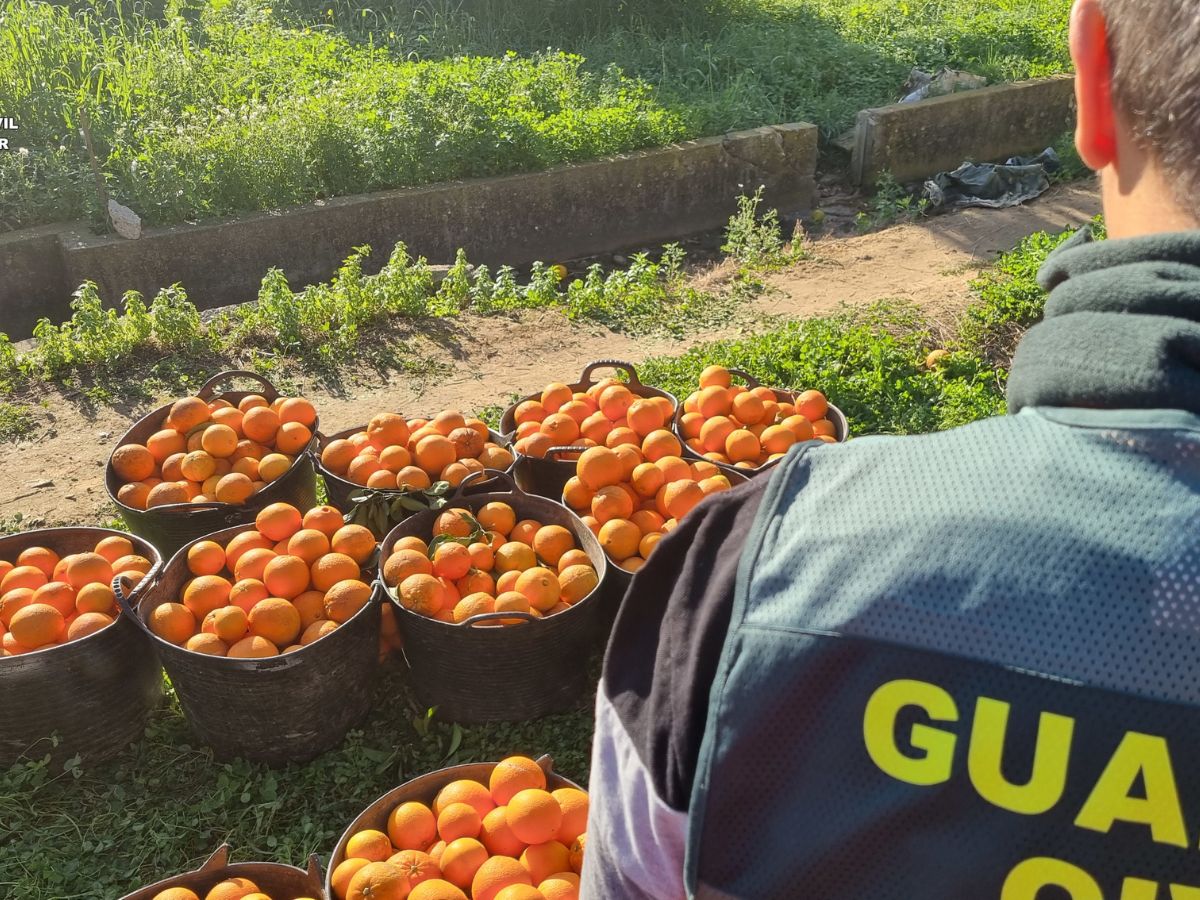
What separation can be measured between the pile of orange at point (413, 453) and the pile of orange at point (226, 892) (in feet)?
4.81

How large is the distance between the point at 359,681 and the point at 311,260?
5.29 metres

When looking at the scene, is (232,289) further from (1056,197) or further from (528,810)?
(1056,197)

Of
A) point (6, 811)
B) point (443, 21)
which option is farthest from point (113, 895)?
point (443, 21)

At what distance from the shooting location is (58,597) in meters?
3.10

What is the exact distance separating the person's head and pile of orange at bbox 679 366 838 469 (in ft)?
8.81

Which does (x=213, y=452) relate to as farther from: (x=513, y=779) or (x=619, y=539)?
(x=513, y=779)

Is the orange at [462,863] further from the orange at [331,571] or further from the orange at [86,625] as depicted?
the orange at [86,625]

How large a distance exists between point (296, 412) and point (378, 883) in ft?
6.88

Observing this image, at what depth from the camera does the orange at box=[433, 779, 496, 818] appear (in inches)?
98.4

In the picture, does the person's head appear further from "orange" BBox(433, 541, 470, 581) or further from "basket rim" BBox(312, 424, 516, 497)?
"basket rim" BBox(312, 424, 516, 497)

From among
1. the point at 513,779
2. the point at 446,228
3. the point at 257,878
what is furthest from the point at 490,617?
the point at 446,228

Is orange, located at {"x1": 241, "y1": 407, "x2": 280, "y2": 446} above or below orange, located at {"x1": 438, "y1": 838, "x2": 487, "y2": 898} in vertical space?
above

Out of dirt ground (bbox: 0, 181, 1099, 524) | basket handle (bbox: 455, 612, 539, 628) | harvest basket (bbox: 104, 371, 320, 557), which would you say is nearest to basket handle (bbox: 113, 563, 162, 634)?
harvest basket (bbox: 104, 371, 320, 557)

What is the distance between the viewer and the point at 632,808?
3.34 ft
